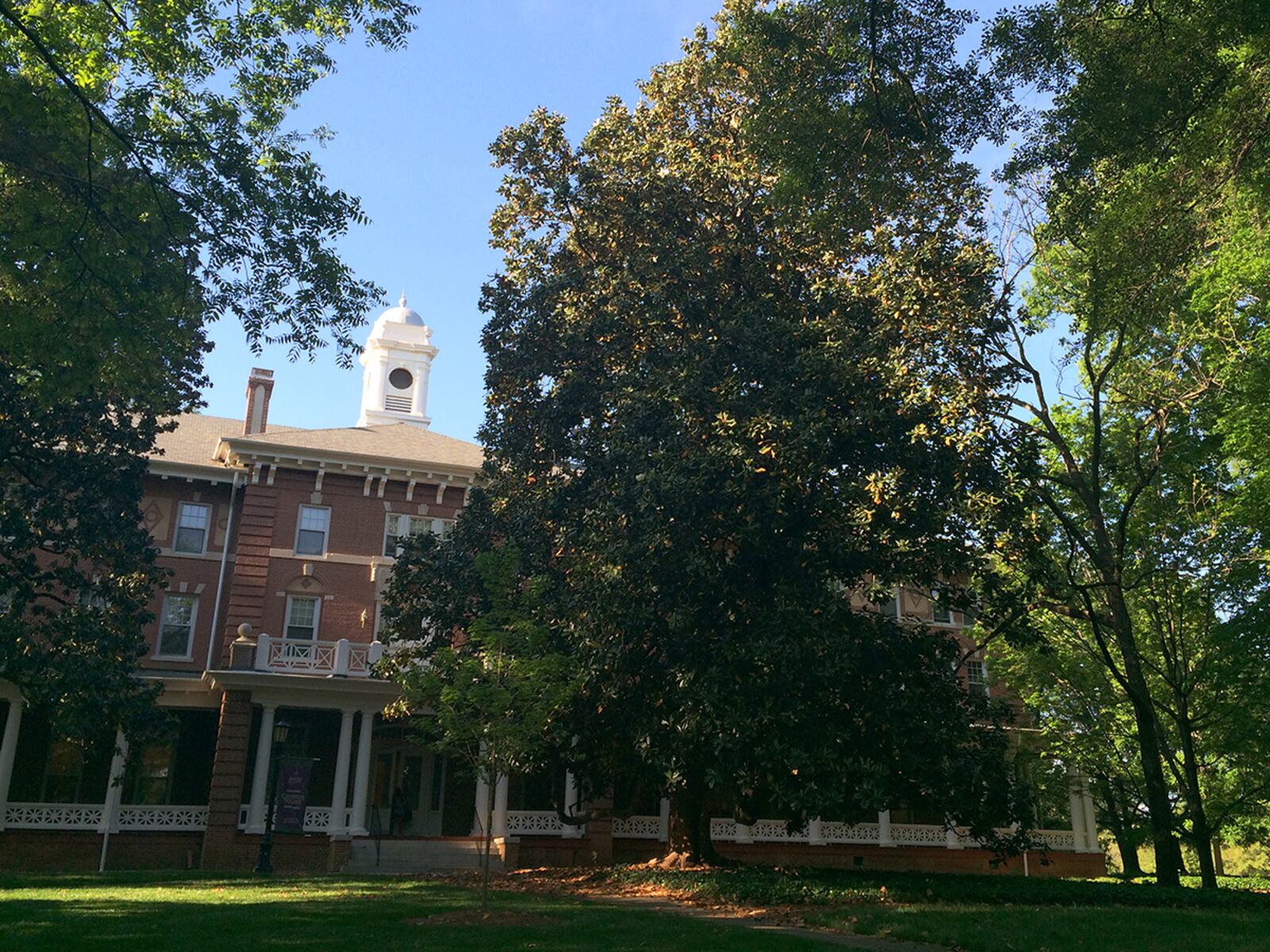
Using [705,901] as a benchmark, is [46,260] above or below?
above

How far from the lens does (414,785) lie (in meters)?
30.4

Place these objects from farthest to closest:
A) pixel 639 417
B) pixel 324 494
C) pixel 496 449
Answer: pixel 324 494 < pixel 496 449 < pixel 639 417

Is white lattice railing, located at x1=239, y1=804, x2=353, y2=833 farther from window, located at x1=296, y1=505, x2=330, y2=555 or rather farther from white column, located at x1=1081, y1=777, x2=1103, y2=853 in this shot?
white column, located at x1=1081, y1=777, x2=1103, y2=853

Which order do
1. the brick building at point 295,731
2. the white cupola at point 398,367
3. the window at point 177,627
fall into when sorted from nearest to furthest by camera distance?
the brick building at point 295,731
the window at point 177,627
the white cupola at point 398,367

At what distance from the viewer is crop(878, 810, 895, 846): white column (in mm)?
32656

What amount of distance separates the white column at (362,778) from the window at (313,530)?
19.9ft

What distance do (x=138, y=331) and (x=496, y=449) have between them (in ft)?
31.8

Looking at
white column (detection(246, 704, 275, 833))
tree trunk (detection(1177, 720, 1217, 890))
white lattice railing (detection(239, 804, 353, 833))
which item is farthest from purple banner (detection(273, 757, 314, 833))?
tree trunk (detection(1177, 720, 1217, 890))

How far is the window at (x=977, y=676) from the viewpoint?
118ft

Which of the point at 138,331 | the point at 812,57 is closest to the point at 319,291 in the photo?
the point at 138,331

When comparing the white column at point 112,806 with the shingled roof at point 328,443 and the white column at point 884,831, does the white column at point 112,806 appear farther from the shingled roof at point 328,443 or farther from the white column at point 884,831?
the white column at point 884,831

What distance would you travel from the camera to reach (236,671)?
2614cm

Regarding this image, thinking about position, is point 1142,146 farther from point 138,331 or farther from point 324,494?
point 324,494

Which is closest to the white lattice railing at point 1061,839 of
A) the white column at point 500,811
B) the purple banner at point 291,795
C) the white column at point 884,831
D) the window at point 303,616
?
the white column at point 884,831
